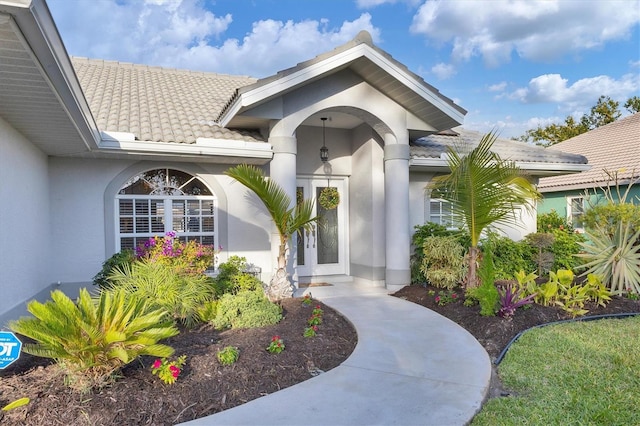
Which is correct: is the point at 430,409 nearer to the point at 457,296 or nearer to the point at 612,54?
the point at 457,296

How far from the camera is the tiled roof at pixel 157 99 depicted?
343 inches

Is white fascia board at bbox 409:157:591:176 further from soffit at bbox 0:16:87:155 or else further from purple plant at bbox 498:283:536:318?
soffit at bbox 0:16:87:155

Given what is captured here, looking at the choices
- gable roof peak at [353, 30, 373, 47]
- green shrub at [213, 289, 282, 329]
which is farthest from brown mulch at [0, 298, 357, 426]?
gable roof peak at [353, 30, 373, 47]

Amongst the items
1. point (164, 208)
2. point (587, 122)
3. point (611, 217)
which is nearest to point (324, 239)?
point (164, 208)

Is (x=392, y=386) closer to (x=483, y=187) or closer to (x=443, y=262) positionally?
(x=483, y=187)

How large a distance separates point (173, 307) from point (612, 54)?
24.5 meters

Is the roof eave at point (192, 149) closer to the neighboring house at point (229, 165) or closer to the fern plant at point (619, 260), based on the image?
the neighboring house at point (229, 165)

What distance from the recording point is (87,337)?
13.1 feet

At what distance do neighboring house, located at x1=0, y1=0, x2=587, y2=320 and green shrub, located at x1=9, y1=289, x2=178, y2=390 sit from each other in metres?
2.55

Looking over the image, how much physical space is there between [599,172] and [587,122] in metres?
16.9

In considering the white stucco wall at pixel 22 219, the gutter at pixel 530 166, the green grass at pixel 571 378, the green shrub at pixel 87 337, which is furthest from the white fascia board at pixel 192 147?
the green grass at pixel 571 378

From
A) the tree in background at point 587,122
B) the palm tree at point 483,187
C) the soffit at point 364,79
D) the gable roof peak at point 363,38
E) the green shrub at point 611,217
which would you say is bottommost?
the green shrub at point 611,217

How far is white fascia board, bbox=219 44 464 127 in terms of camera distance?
802 cm

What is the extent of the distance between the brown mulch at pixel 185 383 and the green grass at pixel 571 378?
2.14m
